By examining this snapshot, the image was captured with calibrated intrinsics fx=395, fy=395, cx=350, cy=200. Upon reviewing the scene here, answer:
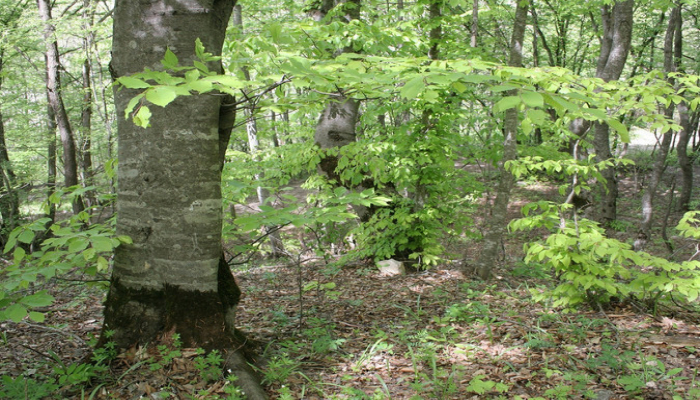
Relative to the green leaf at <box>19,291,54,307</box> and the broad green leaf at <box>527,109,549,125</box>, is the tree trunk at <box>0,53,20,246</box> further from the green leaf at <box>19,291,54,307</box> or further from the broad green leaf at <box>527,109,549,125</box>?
the broad green leaf at <box>527,109,549,125</box>

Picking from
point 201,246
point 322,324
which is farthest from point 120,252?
point 322,324

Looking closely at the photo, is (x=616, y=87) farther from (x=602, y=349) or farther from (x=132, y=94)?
(x=132, y=94)

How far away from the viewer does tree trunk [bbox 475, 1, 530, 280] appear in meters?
4.71

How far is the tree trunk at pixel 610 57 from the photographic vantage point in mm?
6441

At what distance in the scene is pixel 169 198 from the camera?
2.35 meters

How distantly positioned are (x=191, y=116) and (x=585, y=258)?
3173 mm

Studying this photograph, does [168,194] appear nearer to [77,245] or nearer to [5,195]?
[77,245]

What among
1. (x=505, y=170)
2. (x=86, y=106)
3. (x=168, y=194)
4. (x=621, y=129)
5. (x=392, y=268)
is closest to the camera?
(x=621, y=129)

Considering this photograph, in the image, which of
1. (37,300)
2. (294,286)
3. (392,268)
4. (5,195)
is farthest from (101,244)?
(5,195)

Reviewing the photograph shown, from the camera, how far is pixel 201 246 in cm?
244

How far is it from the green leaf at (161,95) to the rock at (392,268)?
4.48 metres

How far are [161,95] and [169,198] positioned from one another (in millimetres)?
Result: 1139

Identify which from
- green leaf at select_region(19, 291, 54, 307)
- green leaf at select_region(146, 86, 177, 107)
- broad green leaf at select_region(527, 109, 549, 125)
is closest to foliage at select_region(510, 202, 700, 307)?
broad green leaf at select_region(527, 109, 549, 125)

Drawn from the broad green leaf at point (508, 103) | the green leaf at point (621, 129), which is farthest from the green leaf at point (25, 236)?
the green leaf at point (621, 129)
